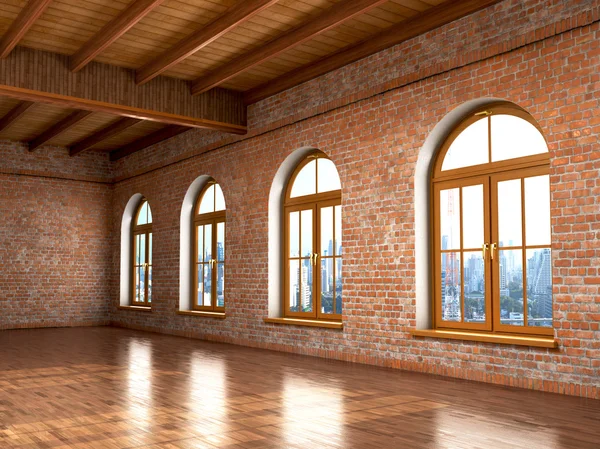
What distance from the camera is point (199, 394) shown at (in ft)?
17.7

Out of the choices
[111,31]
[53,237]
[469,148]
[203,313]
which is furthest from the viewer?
[53,237]

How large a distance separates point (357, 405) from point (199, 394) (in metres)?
1.42

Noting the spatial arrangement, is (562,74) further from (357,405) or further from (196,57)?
(196,57)

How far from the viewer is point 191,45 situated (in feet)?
23.7

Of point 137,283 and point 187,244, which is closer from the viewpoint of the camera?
point 187,244

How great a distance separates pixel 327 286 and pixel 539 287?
316 cm

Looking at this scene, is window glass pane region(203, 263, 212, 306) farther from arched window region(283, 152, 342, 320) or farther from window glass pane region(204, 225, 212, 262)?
arched window region(283, 152, 342, 320)

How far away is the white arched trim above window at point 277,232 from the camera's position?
9.08m

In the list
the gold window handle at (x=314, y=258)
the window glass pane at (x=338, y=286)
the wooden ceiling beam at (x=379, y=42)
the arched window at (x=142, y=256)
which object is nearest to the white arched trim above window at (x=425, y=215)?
the wooden ceiling beam at (x=379, y=42)

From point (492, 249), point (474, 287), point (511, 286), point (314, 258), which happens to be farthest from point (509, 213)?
point (314, 258)

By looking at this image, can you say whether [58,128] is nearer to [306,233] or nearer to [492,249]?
[306,233]

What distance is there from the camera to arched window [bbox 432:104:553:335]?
5988mm

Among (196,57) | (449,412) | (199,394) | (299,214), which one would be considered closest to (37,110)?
(196,57)

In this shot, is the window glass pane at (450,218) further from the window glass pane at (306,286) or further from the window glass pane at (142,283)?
the window glass pane at (142,283)
